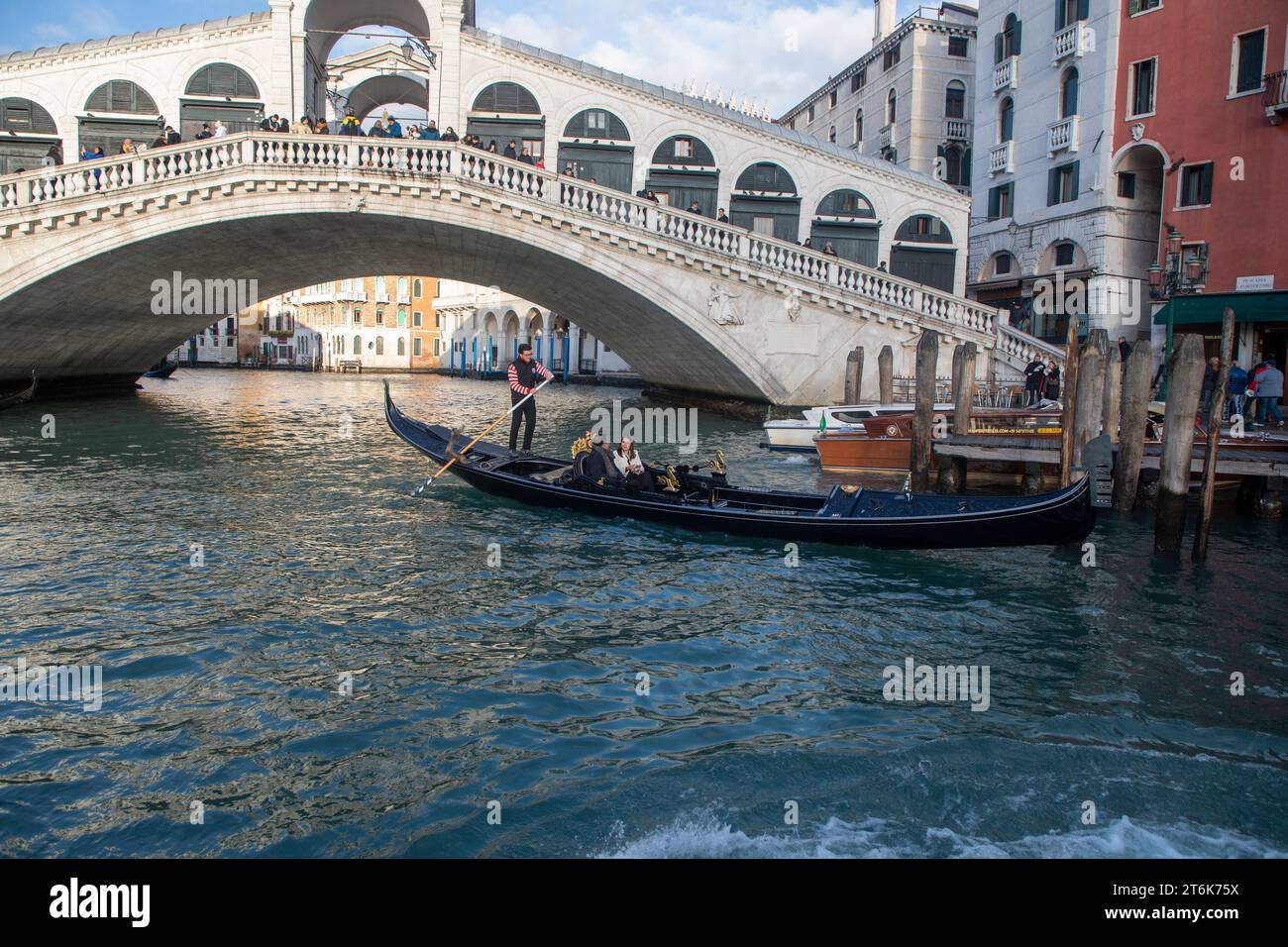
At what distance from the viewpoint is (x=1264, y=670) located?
550cm

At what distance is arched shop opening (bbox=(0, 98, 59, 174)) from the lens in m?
19.0

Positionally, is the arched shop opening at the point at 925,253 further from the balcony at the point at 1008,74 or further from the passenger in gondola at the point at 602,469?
the passenger in gondola at the point at 602,469

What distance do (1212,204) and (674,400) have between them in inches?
491

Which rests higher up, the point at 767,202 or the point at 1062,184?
the point at 1062,184

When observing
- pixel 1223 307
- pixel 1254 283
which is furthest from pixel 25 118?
pixel 1254 283

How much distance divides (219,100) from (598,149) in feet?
25.1

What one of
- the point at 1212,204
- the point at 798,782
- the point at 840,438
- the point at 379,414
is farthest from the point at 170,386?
the point at 798,782

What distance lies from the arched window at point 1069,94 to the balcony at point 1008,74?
151cm

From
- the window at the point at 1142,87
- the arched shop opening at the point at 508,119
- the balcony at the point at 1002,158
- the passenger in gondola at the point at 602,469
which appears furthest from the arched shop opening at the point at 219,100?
the window at the point at 1142,87

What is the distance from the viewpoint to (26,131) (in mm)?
19062

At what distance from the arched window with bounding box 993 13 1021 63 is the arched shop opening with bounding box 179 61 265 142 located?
16.9 m

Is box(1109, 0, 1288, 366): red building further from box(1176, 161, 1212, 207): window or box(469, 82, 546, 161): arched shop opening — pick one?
box(469, 82, 546, 161): arched shop opening

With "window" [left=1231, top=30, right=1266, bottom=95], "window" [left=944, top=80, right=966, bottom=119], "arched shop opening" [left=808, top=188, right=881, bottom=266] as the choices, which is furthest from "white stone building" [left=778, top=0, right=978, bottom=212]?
"window" [left=1231, top=30, right=1266, bottom=95]

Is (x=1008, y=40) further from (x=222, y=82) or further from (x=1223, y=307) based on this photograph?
(x=222, y=82)
